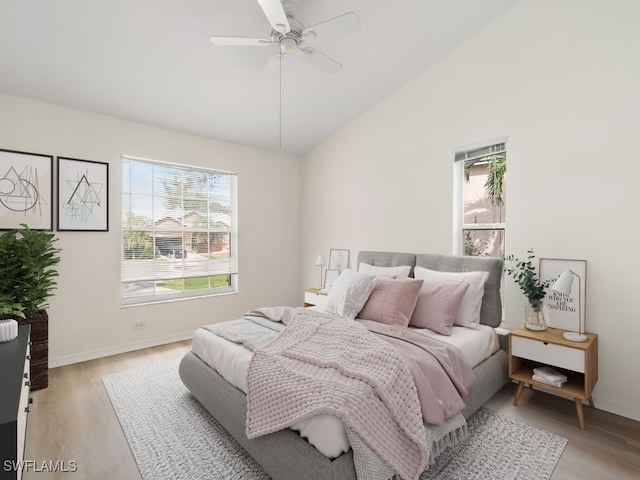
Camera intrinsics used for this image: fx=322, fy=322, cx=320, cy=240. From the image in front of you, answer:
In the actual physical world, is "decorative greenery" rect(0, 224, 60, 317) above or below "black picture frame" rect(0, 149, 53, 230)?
below

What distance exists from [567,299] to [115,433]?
346 cm

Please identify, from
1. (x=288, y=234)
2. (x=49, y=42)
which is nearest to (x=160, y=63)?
(x=49, y=42)

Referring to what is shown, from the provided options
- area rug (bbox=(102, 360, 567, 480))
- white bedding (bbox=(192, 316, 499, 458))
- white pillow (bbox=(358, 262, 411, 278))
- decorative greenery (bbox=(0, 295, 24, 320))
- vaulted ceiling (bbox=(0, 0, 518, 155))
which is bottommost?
area rug (bbox=(102, 360, 567, 480))

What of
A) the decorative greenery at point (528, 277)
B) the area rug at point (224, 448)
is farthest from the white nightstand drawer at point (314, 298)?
the decorative greenery at point (528, 277)

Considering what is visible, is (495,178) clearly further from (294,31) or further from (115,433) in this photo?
(115,433)

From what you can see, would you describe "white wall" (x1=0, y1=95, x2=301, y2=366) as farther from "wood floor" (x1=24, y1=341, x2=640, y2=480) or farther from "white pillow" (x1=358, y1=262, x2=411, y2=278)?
"white pillow" (x1=358, y1=262, x2=411, y2=278)

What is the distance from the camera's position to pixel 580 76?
250 centimetres

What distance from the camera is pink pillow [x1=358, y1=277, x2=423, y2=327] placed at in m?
2.61

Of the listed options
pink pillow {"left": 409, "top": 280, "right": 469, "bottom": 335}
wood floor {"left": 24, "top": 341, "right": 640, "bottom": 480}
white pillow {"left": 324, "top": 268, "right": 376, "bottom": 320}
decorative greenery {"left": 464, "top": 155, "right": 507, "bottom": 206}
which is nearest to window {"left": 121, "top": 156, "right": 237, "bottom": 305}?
wood floor {"left": 24, "top": 341, "right": 640, "bottom": 480}

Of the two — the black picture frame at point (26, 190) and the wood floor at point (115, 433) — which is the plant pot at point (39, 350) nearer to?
the wood floor at point (115, 433)

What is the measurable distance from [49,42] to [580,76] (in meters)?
4.14

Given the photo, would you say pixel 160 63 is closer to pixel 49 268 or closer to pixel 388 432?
pixel 49 268

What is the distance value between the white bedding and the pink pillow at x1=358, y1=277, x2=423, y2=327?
0.22 meters

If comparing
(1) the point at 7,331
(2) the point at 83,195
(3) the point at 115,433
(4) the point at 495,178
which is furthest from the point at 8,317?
(4) the point at 495,178
